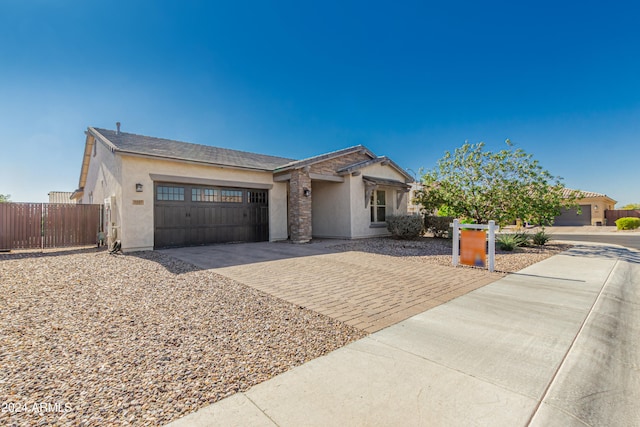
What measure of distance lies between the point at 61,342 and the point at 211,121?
14.5 metres

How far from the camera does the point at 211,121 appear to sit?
50.6 feet

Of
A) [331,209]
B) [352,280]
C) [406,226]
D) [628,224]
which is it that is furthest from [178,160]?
[628,224]

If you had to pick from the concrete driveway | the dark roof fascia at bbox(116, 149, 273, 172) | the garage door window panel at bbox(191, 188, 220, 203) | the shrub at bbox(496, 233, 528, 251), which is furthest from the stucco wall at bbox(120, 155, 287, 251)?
the shrub at bbox(496, 233, 528, 251)

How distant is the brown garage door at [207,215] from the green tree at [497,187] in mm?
9093

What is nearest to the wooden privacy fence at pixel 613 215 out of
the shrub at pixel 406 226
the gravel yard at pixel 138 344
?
the shrub at pixel 406 226

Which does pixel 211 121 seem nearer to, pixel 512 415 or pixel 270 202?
pixel 270 202

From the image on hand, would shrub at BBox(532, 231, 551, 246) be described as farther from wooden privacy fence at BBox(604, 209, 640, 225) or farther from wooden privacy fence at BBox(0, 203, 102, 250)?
wooden privacy fence at BBox(604, 209, 640, 225)

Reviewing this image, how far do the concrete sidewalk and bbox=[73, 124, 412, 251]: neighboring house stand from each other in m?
9.43

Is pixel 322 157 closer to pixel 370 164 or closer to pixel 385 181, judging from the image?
pixel 370 164

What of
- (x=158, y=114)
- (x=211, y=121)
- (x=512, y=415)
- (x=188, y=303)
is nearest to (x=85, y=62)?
(x=158, y=114)

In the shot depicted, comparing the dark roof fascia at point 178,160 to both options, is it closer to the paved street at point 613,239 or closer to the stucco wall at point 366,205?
the stucco wall at point 366,205

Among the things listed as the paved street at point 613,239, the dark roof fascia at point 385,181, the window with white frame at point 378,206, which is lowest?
the paved street at point 613,239

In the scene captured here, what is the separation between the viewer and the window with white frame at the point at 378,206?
1505 cm

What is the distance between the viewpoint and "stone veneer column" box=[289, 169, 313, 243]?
1225 centimetres
